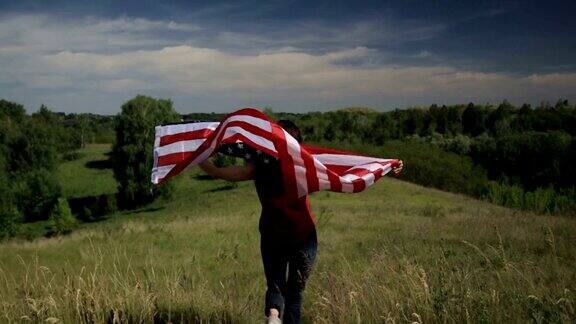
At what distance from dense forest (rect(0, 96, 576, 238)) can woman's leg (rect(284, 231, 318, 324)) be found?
655 inches

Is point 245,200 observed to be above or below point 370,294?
below

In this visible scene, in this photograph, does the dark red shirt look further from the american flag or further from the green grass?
the green grass

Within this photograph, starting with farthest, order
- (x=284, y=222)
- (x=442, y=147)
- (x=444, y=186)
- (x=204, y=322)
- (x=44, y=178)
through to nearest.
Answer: (x=442, y=147), (x=444, y=186), (x=44, y=178), (x=204, y=322), (x=284, y=222)

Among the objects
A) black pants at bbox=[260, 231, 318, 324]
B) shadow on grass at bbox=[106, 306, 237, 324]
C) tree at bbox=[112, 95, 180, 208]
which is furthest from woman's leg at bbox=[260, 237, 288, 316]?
tree at bbox=[112, 95, 180, 208]

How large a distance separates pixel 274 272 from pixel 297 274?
0.22 meters

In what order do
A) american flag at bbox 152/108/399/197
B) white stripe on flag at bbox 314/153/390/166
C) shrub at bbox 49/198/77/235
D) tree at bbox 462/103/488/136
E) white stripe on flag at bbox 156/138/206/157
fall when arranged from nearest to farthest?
american flag at bbox 152/108/399/197 < white stripe on flag at bbox 156/138/206/157 < white stripe on flag at bbox 314/153/390/166 < shrub at bbox 49/198/77/235 < tree at bbox 462/103/488/136

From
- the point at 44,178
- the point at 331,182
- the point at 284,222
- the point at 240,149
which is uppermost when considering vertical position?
the point at 240,149

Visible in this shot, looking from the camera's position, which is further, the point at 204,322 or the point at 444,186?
the point at 444,186

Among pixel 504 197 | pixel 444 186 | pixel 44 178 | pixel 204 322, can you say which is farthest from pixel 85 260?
pixel 444 186

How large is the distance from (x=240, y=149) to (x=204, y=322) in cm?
176

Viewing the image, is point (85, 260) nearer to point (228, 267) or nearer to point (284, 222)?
point (228, 267)

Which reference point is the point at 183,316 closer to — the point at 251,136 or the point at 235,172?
the point at 235,172

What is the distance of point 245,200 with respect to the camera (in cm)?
4397

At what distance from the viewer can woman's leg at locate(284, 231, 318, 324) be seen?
4590mm
